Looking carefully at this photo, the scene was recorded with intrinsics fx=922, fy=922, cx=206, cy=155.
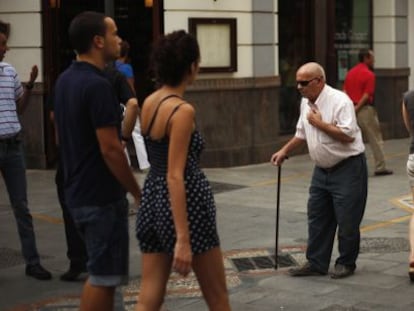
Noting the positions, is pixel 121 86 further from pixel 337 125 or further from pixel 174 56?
pixel 174 56

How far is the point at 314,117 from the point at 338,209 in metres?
0.79

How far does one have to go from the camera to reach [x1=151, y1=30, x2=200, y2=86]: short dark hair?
189 inches

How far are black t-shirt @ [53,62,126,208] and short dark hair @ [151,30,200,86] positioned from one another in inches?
11.5

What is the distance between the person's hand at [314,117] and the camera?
23.3 ft

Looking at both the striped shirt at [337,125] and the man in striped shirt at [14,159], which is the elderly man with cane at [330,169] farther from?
the man in striped shirt at [14,159]

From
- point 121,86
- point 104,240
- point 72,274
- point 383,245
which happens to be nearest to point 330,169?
point 383,245

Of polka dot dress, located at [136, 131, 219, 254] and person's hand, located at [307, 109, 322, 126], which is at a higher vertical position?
person's hand, located at [307, 109, 322, 126]

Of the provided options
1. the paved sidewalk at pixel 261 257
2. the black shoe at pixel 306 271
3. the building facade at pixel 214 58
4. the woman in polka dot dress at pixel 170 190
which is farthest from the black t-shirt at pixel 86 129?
the building facade at pixel 214 58

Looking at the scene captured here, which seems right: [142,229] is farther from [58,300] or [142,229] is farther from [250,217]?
[250,217]

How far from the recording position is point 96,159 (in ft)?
15.7

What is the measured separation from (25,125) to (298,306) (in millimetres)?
8981

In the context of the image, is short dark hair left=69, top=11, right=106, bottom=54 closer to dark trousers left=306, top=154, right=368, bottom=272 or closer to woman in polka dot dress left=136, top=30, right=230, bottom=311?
woman in polka dot dress left=136, top=30, right=230, bottom=311

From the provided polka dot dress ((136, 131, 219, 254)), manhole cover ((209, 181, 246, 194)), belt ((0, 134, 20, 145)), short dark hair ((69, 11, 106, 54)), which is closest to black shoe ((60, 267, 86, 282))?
belt ((0, 134, 20, 145))

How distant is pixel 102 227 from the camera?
4.84 meters
